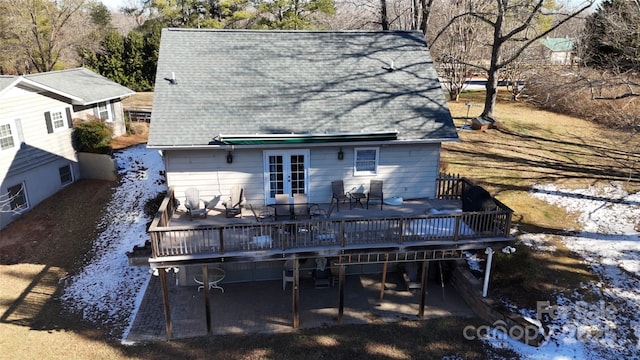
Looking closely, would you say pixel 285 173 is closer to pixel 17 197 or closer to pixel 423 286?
pixel 423 286

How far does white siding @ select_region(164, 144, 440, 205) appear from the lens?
45.2ft

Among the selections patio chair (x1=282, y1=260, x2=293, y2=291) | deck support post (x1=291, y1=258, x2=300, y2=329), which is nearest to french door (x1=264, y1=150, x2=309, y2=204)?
patio chair (x1=282, y1=260, x2=293, y2=291)

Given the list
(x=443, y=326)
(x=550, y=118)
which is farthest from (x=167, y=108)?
(x=550, y=118)

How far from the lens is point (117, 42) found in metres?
39.9

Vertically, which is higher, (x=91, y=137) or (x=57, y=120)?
(x=57, y=120)

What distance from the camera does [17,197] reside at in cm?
1920

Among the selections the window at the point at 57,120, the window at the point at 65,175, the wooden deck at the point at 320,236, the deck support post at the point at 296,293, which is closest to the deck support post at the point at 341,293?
the wooden deck at the point at 320,236

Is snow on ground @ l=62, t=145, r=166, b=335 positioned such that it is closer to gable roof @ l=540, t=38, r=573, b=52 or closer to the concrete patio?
the concrete patio

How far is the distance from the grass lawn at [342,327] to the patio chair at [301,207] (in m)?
3.39

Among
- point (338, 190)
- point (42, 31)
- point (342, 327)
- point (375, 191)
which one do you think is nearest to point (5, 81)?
point (338, 190)

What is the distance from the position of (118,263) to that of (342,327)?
8.95m

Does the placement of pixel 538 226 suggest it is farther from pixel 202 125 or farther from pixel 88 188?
pixel 88 188

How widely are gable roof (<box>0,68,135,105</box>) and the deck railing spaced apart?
11419 millimetres

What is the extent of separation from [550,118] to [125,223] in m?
30.7
